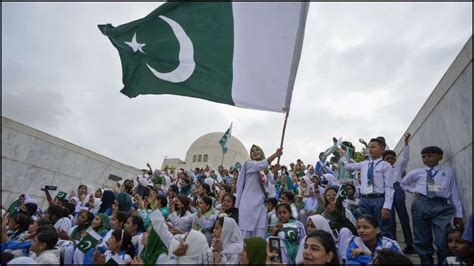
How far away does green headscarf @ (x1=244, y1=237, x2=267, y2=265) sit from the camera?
3.30 metres

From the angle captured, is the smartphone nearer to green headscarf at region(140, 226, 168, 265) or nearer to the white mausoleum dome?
green headscarf at region(140, 226, 168, 265)

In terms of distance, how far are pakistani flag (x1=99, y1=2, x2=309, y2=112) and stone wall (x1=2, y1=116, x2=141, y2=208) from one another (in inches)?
407

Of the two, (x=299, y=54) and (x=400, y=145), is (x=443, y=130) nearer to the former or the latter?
(x=299, y=54)

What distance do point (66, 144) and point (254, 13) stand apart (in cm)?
1378

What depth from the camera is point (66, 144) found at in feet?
47.2

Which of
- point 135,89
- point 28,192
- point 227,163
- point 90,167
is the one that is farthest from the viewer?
point 227,163

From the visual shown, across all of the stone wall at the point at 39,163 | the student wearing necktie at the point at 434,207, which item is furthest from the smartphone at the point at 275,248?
the stone wall at the point at 39,163

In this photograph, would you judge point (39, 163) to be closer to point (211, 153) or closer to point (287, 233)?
point (287, 233)

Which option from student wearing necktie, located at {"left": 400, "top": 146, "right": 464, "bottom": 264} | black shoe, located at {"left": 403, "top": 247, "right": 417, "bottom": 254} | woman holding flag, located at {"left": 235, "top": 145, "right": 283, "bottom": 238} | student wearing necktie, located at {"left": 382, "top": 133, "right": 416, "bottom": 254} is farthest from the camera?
woman holding flag, located at {"left": 235, "top": 145, "right": 283, "bottom": 238}

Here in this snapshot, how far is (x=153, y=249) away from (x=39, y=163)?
11.5 m

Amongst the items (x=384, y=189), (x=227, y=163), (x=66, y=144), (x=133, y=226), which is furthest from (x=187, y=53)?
(x=227, y=163)

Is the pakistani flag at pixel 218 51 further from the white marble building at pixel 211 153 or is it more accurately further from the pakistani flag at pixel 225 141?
the white marble building at pixel 211 153

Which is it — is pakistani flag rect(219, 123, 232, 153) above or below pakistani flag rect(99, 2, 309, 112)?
above

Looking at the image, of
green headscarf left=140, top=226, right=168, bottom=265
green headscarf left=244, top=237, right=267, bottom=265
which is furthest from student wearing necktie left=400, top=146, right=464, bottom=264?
green headscarf left=140, top=226, right=168, bottom=265
